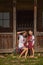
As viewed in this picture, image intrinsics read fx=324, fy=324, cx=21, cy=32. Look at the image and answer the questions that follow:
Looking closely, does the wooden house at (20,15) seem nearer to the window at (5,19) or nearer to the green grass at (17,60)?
the window at (5,19)

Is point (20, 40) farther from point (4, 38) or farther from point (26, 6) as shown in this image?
point (26, 6)

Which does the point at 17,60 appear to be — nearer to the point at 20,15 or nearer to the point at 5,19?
the point at 5,19

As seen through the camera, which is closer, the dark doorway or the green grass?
the green grass

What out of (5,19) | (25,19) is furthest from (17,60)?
(25,19)

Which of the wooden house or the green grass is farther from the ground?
the wooden house

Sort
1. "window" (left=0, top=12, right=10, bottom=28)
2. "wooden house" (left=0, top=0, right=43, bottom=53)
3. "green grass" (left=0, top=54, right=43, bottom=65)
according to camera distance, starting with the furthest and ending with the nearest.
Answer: "window" (left=0, top=12, right=10, bottom=28)
"wooden house" (left=0, top=0, right=43, bottom=53)
"green grass" (left=0, top=54, right=43, bottom=65)

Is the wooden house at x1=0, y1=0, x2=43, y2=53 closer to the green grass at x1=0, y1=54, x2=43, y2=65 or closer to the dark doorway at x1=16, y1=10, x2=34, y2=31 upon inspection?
the dark doorway at x1=16, y1=10, x2=34, y2=31

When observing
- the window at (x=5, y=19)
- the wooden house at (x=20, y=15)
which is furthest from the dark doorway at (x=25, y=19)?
the window at (x=5, y=19)

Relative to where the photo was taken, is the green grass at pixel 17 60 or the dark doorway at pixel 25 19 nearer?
the green grass at pixel 17 60

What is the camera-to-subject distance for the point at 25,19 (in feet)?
68.8

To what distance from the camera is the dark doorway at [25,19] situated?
20.7 metres

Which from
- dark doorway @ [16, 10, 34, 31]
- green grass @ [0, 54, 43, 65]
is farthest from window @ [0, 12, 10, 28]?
green grass @ [0, 54, 43, 65]

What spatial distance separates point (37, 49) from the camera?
1778 cm

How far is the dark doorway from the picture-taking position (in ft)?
67.8
